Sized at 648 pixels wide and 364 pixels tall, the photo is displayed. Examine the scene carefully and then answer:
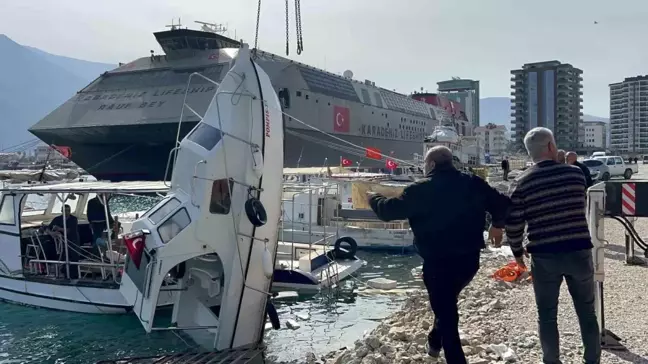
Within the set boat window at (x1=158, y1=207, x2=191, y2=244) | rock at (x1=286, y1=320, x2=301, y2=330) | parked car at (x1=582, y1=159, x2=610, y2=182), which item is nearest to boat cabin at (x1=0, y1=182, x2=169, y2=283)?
rock at (x1=286, y1=320, x2=301, y2=330)

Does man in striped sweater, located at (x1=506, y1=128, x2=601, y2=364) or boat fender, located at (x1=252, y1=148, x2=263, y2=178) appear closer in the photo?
man in striped sweater, located at (x1=506, y1=128, x2=601, y2=364)

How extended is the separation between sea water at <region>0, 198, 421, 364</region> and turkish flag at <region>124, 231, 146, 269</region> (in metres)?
1.72

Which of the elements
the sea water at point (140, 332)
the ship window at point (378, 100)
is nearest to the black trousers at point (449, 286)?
the sea water at point (140, 332)

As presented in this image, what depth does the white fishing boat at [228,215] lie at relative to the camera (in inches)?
322

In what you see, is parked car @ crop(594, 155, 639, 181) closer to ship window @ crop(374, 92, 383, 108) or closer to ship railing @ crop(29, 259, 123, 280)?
ship window @ crop(374, 92, 383, 108)

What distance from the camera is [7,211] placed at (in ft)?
42.7

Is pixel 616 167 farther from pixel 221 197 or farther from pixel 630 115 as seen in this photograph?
pixel 630 115

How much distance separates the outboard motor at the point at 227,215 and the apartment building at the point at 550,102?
150 m

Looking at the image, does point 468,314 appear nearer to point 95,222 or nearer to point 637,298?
point 637,298

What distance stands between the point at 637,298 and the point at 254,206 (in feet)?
18.6

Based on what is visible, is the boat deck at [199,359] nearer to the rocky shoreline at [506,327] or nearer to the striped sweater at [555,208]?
the rocky shoreline at [506,327]

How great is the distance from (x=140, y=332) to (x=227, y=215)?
4.57 metres

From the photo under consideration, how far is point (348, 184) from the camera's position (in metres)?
24.8

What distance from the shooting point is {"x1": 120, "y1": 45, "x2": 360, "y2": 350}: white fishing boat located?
8.17 meters
